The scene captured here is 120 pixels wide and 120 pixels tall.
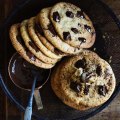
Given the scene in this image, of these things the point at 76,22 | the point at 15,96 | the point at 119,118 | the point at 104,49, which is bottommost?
the point at 119,118

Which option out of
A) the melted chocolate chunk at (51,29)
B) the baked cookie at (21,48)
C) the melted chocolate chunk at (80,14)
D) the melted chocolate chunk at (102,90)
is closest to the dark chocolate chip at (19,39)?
the baked cookie at (21,48)

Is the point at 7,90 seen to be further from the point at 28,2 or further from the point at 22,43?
the point at 28,2

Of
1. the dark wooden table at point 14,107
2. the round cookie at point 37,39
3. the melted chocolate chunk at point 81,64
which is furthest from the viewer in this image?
the dark wooden table at point 14,107

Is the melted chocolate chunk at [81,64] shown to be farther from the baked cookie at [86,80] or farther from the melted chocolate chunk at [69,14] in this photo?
the melted chocolate chunk at [69,14]

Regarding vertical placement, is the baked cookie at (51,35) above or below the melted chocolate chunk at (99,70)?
above

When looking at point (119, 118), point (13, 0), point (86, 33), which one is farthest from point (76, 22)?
point (119, 118)

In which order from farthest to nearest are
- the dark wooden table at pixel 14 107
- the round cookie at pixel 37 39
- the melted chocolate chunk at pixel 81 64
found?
the dark wooden table at pixel 14 107, the melted chocolate chunk at pixel 81 64, the round cookie at pixel 37 39

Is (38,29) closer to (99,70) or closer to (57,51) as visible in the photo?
(57,51)

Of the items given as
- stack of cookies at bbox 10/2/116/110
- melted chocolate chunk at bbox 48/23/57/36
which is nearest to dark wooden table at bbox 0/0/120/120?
stack of cookies at bbox 10/2/116/110
